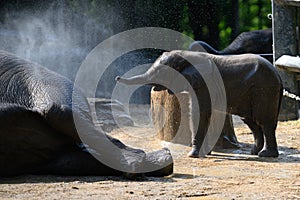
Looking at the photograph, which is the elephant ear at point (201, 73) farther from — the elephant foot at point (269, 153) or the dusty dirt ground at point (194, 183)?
the elephant foot at point (269, 153)

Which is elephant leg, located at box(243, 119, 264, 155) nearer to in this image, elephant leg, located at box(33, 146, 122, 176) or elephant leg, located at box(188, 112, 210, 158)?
elephant leg, located at box(188, 112, 210, 158)

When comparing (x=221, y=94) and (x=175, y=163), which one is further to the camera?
(x=221, y=94)

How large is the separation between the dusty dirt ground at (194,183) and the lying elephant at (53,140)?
132 millimetres

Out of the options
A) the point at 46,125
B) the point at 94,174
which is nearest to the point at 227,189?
the point at 94,174

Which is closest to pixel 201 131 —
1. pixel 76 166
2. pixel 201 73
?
pixel 201 73

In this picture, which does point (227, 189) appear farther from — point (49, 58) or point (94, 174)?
point (49, 58)

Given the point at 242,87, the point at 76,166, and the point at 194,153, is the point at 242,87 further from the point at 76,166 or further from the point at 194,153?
the point at 76,166

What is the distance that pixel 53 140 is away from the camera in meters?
6.51

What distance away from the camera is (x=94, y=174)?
254 inches

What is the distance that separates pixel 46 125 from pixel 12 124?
277 millimetres

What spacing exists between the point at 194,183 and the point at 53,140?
1.27 m

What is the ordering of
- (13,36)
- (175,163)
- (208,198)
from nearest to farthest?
(208,198)
(175,163)
(13,36)

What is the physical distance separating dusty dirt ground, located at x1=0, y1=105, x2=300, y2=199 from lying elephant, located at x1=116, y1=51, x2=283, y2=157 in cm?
30

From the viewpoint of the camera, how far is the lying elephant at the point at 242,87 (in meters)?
7.92
